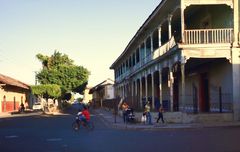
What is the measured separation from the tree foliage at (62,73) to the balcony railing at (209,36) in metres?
53.5

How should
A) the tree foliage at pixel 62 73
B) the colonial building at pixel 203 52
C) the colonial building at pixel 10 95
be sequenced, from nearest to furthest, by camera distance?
the colonial building at pixel 203 52 < the colonial building at pixel 10 95 < the tree foliage at pixel 62 73

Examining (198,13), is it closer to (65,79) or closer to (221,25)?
(221,25)

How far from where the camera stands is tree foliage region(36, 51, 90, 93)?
78.3 meters

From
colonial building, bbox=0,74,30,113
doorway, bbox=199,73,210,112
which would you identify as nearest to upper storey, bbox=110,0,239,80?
doorway, bbox=199,73,210,112

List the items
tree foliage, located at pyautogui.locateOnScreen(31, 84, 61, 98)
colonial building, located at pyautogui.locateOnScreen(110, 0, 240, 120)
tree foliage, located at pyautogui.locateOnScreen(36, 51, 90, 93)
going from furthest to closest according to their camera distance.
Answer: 1. tree foliage, located at pyautogui.locateOnScreen(36, 51, 90, 93)
2. tree foliage, located at pyautogui.locateOnScreen(31, 84, 61, 98)
3. colonial building, located at pyautogui.locateOnScreen(110, 0, 240, 120)

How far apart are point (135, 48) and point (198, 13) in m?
16.1

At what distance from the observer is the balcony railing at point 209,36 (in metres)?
25.8

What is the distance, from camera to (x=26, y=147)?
16.2m

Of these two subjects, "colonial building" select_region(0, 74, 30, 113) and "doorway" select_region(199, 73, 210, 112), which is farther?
"colonial building" select_region(0, 74, 30, 113)

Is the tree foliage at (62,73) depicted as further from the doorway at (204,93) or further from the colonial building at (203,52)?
the doorway at (204,93)

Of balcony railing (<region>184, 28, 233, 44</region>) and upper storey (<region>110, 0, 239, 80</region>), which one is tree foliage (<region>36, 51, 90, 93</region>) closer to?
upper storey (<region>110, 0, 239, 80</region>)

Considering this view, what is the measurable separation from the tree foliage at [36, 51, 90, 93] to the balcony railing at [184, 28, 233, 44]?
53462 millimetres

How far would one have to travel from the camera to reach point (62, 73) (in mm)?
79188

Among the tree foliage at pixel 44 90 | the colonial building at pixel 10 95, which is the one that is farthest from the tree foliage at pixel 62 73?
the tree foliage at pixel 44 90
